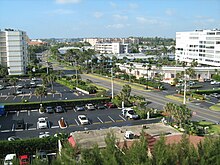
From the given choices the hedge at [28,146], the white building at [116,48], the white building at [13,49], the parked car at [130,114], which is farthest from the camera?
the white building at [116,48]

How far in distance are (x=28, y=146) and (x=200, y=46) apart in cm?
9235

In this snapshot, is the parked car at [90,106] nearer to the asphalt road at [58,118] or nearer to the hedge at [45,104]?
the asphalt road at [58,118]

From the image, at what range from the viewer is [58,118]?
38656mm

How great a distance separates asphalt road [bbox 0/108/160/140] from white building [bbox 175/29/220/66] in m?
65.4

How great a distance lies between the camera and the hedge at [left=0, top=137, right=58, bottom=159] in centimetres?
2550

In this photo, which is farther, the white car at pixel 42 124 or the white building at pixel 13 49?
the white building at pixel 13 49

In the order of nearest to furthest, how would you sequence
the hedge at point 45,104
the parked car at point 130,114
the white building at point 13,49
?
1. the parked car at point 130,114
2. the hedge at point 45,104
3. the white building at point 13,49

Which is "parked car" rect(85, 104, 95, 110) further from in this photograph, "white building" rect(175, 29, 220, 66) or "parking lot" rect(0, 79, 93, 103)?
"white building" rect(175, 29, 220, 66)

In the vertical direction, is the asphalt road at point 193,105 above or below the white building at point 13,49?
below

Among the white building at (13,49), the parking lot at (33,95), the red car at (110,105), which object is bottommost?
the red car at (110,105)

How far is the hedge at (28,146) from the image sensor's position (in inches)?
1004

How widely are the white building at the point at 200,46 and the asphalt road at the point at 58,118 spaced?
6541cm

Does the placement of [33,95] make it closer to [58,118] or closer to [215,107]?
[58,118]

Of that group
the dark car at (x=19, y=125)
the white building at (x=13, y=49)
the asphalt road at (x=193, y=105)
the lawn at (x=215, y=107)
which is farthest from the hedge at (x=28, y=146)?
the white building at (x=13, y=49)
